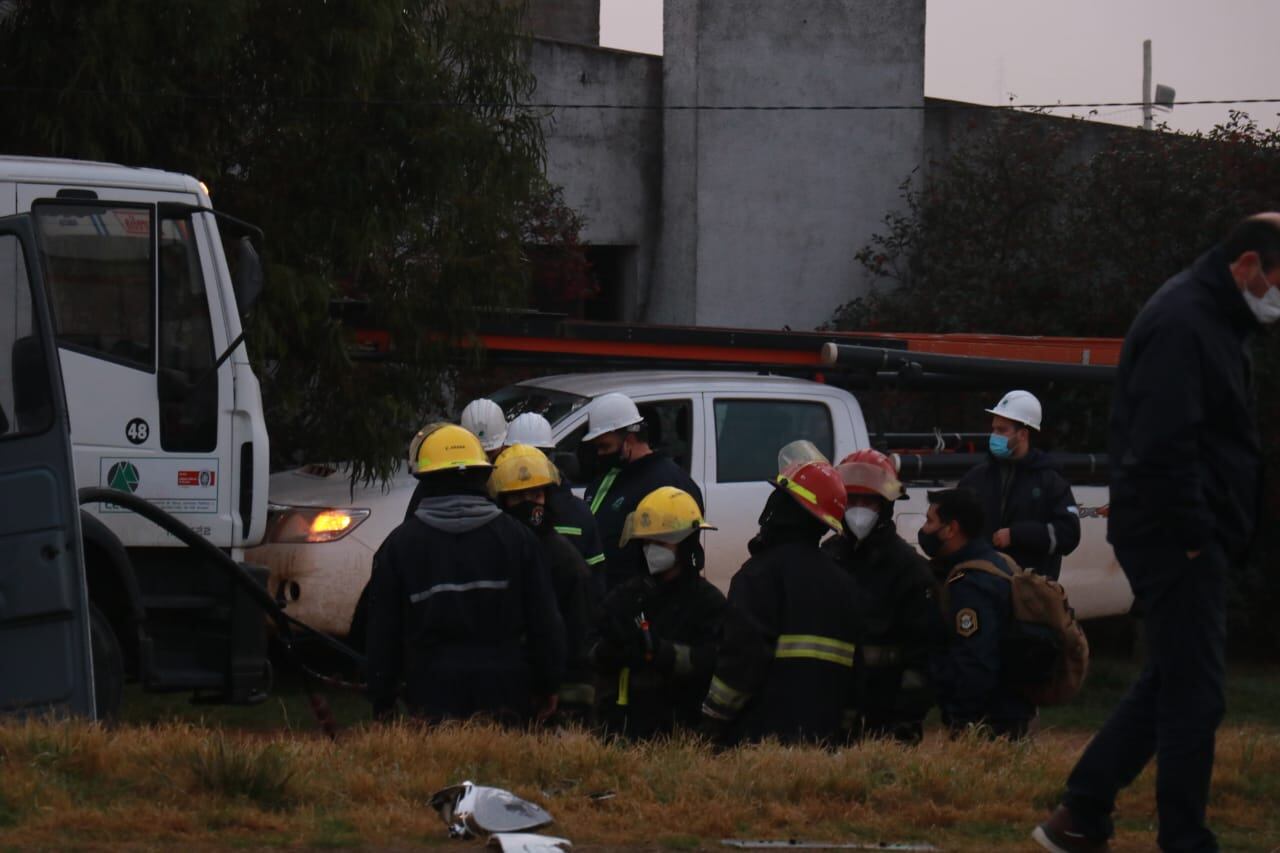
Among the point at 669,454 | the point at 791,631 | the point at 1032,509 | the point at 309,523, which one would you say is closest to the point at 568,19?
the point at 669,454

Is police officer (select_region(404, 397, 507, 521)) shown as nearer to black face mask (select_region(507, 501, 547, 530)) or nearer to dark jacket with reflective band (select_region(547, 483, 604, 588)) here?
dark jacket with reflective band (select_region(547, 483, 604, 588))

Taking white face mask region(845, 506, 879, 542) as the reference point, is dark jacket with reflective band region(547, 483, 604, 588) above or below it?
below

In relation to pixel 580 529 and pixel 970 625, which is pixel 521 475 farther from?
pixel 970 625

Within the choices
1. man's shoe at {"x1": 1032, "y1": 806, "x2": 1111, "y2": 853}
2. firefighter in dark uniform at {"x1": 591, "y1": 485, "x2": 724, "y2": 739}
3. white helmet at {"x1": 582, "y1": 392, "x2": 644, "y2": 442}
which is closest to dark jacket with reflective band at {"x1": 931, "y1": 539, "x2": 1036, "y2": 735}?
firefighter in dark uniform at {"x1": 591, "y1": 485, "x2": 724, "y2": 739}

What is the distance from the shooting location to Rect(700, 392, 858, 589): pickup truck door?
1066 centimetres

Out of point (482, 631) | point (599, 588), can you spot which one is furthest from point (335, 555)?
A: point (482, 631)

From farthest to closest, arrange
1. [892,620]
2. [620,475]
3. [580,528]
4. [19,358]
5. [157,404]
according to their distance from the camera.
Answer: [620,475] → [157,404] → [580,528] → [19,358] → [892,620]

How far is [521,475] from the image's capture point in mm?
7281

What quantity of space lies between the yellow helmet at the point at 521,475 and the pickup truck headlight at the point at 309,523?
108 inches

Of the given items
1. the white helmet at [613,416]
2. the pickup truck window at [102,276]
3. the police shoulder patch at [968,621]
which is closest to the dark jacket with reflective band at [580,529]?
the white helmet at [613,416]

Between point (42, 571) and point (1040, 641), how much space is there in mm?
3791

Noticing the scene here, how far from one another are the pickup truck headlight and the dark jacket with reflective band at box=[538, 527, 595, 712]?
2973 mm

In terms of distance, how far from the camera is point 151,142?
11.1m

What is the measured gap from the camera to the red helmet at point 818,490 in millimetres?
6242
